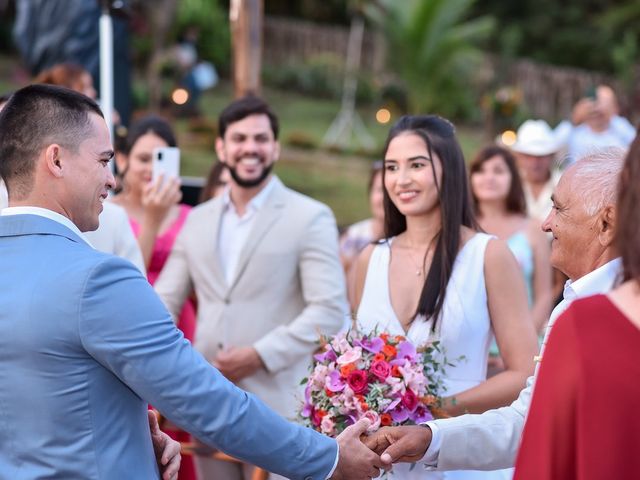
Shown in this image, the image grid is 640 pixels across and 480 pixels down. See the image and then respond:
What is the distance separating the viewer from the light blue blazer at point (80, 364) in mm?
2865

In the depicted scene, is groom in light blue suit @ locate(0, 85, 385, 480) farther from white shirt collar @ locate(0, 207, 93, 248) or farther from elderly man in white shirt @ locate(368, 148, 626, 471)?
elderly man in white shirt @ locate(368, 148, 626, 471)

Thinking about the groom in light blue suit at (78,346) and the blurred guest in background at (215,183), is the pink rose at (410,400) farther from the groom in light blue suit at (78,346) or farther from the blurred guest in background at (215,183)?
the blurred guest in background at (215,183)

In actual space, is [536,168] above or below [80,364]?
above

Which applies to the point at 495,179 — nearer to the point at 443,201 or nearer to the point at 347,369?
the point at 443,201

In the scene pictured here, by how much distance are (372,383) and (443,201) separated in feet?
3.61

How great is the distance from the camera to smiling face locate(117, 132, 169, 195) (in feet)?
21.6

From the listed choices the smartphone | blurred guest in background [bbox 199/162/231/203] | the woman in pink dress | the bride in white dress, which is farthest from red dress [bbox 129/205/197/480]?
the bride in white dress

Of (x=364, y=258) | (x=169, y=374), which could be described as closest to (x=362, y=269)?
(x=364, y=258)

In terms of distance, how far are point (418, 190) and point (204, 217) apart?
183cm

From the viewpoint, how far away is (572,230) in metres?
3.43

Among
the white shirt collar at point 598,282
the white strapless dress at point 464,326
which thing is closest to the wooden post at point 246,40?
the white strapless dress at point 464,326

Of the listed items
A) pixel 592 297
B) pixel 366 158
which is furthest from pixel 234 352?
pixel 366 158

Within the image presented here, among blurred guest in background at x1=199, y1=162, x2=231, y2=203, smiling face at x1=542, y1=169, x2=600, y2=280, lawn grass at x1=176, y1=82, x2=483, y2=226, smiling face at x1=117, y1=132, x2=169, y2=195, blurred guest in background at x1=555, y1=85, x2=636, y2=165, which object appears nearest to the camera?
smiling face at x1=542, y1=169, x2=600, y2=280

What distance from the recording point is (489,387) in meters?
4.31
